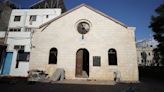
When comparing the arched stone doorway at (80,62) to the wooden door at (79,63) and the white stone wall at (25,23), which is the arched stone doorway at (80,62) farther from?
the white stone wall at (25,23)

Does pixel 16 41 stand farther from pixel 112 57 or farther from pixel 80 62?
pixel 112 57

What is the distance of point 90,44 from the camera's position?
47.7ft

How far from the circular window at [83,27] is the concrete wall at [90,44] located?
0.40 meters

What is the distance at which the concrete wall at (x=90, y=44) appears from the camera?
13.8m

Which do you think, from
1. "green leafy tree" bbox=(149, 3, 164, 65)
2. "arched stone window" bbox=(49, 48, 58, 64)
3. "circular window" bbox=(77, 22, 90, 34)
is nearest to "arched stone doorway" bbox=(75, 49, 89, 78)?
"circular window" bbox=(77, 22, 90, 34)

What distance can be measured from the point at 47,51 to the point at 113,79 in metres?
7.91

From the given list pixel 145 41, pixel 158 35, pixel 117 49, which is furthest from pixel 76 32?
pixel 145 41

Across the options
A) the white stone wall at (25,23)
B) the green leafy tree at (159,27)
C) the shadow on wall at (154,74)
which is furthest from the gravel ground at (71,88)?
the green leafy tree at (159,27)

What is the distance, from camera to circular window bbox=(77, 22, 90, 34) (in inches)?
595

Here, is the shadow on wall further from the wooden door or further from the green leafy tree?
the wooden door

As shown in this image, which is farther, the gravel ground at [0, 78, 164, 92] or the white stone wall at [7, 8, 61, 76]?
the white stone wall at [7, 8, 61, 76]

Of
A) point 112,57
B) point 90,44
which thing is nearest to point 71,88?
point 90,44

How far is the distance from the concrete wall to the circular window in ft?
1.32

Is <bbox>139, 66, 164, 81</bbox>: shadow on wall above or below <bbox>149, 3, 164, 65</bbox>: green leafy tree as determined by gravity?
below
